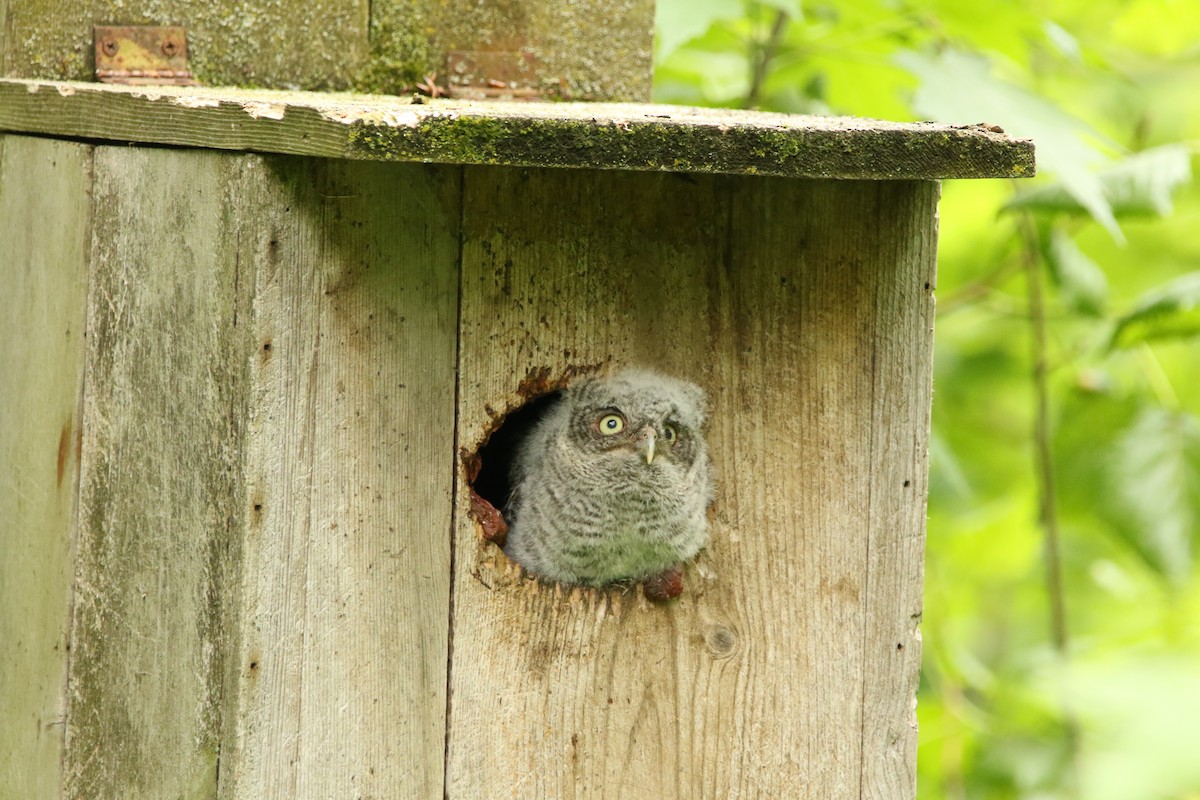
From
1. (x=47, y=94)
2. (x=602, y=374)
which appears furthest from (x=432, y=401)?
(x=47, y=94)

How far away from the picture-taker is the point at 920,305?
2268 mm

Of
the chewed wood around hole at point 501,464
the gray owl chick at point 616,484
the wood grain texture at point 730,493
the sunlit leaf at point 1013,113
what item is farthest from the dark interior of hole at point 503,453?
the sunlit leaf at point 1013,113

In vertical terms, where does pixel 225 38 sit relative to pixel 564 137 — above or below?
above

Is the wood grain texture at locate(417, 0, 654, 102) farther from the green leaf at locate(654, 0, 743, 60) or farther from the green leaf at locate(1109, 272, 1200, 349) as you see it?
the green leaf at locate(1109, 272, 1200, 349)

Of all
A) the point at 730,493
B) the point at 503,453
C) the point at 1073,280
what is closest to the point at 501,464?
the point at 503,453

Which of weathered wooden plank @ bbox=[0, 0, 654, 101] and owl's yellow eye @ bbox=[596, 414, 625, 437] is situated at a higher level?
weathered wooden plank @ bbox=[0, 0, 654, 101]

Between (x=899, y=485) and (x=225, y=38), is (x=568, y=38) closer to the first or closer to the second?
(x=225, y=38)

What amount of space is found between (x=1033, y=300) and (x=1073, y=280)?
339 mm

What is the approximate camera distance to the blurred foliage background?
268cm

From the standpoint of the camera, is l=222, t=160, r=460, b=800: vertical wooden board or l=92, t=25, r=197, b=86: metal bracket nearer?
l=222, t=160, r=460, b=800: vertical wooden board

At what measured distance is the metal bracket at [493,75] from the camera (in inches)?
102

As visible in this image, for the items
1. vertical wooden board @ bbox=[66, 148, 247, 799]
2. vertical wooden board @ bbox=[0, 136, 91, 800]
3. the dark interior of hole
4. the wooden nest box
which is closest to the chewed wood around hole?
the dark interior of hole

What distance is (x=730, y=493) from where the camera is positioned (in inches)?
92.0

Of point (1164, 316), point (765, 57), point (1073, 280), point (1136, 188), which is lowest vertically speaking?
point (1164, 316)
